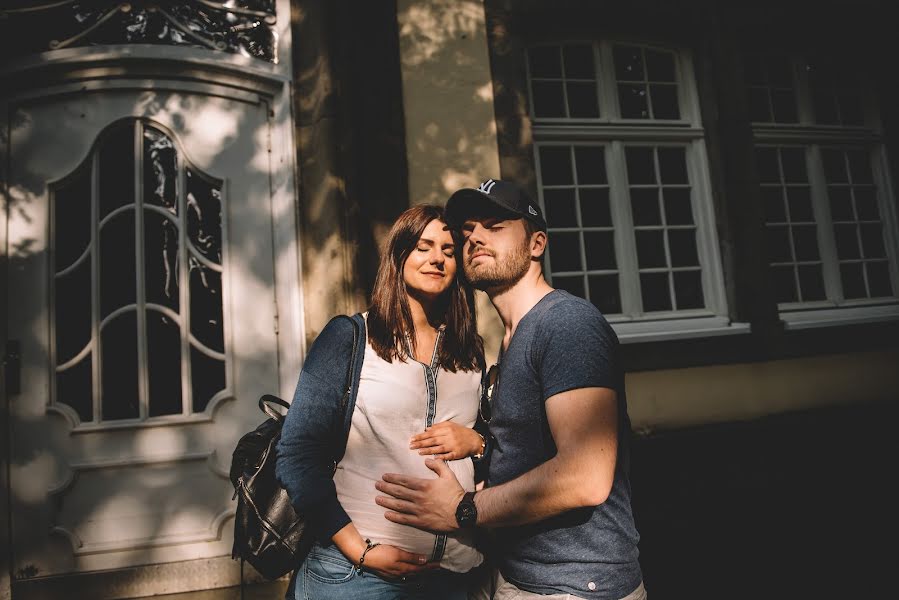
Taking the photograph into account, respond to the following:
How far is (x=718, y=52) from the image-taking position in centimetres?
388

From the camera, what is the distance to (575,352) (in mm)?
1382

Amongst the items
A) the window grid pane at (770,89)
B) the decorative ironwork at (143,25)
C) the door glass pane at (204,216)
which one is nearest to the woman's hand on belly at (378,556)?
the door glass pane at (204,216)

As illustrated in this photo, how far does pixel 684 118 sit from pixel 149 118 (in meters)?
3.74

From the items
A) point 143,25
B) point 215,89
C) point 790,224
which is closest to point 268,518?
point 215,89

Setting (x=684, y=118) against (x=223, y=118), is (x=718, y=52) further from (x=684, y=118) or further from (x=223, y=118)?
(x=223, y=118)

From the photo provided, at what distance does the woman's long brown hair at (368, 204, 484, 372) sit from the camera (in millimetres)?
1704

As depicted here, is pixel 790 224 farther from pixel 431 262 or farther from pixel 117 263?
pixel 117 263

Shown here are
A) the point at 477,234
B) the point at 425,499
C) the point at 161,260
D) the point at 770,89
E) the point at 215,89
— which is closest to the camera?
the point at 425,499

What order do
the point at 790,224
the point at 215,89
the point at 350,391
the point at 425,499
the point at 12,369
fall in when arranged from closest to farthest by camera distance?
the point at 425,499 < the point at 350,391 < the point at 12,369 < the point at 215,89 < the point at 790,224

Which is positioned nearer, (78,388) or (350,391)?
(350,391)

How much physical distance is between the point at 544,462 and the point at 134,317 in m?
2.68

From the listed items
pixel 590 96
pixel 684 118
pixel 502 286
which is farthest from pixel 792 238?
pixel 502 286

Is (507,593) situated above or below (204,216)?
below

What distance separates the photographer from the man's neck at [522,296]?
1.67 m
